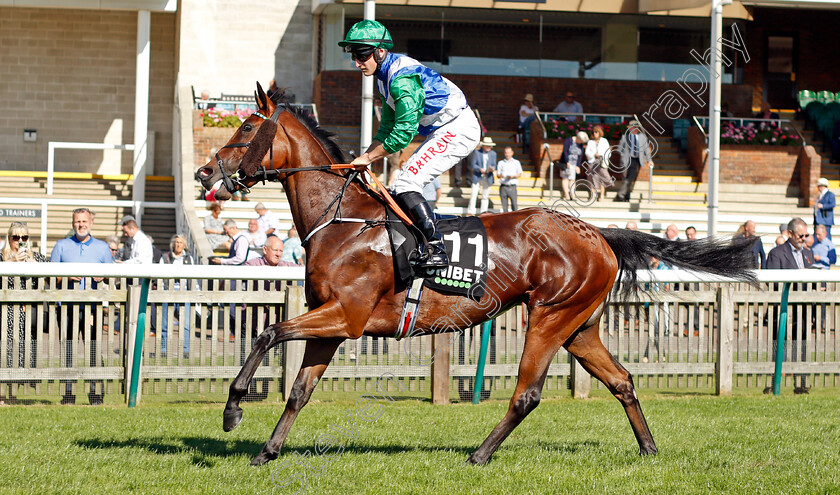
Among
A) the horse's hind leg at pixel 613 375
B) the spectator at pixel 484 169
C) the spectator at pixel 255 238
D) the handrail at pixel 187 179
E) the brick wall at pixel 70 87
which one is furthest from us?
the brick wall at pixel 70 87

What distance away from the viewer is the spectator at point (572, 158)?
15.9 meters

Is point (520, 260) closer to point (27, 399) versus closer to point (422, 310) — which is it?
point (422, 310)

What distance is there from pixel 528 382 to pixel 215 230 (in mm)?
8629

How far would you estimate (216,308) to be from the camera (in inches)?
310

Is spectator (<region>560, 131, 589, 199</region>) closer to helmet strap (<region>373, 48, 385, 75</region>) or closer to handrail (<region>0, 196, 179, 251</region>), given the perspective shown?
handrail (<region>0, 196, 179, 251</region>)

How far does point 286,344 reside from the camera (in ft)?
26.0

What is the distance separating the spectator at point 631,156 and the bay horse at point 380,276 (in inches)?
376

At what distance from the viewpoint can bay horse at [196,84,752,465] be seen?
534 centimetres

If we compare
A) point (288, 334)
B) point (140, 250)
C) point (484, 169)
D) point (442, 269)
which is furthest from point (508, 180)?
point (288, 334)

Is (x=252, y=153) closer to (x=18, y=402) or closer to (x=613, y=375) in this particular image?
(x=613, y=375)

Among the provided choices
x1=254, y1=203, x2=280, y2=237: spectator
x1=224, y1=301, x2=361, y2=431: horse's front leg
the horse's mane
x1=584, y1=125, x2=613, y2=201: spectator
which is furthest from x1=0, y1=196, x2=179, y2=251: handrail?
x1=224, y1=301, x2=361, y2=431: horse's front leg

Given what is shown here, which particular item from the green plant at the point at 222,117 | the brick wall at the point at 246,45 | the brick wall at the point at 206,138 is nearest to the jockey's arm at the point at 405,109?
the brick wall at the point at 206,138

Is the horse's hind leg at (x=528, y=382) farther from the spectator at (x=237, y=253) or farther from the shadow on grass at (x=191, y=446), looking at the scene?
the spectator at (x=237, y=253)

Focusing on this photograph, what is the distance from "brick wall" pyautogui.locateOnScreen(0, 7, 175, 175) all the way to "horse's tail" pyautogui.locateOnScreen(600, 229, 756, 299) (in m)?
16.8
